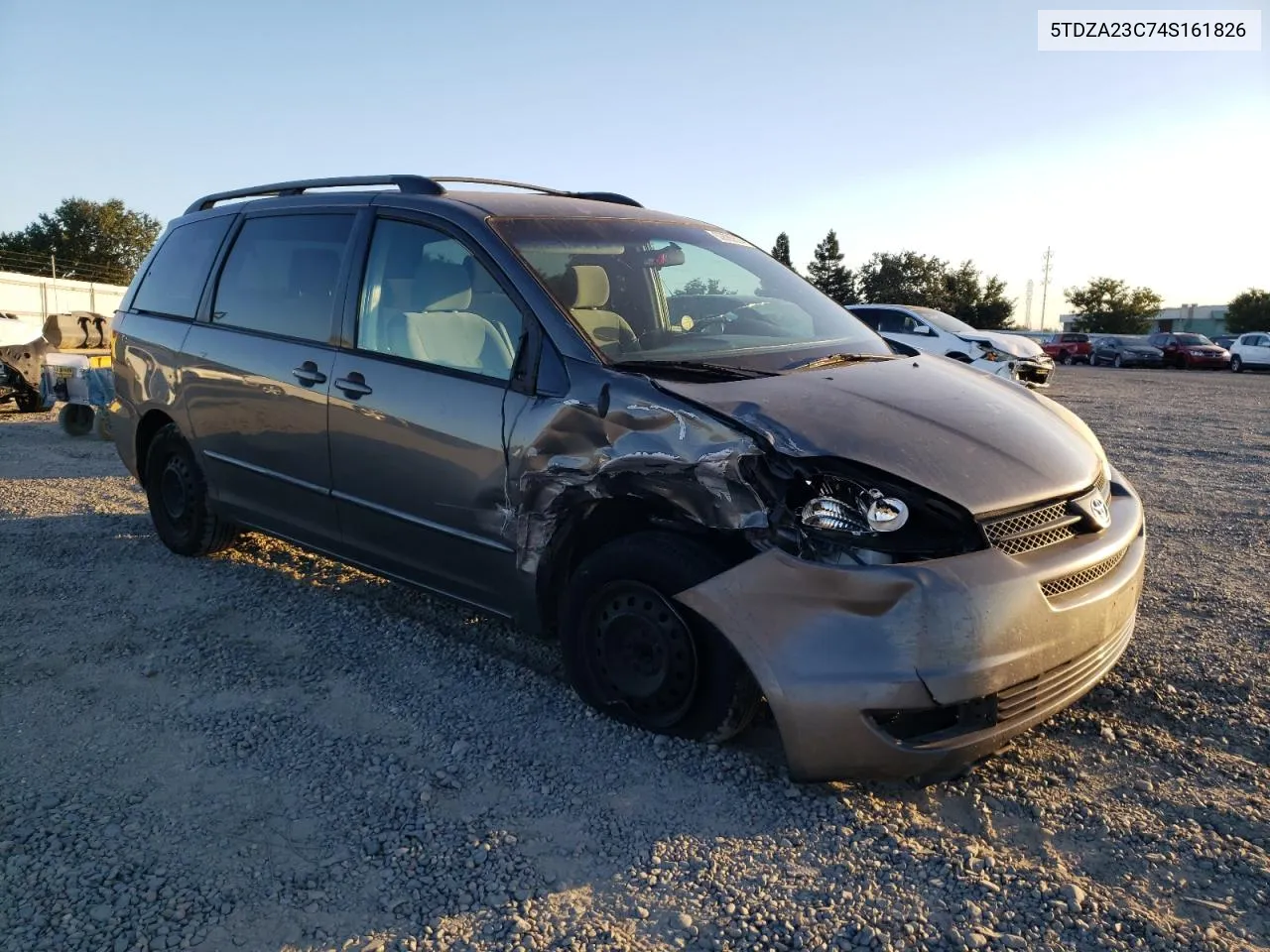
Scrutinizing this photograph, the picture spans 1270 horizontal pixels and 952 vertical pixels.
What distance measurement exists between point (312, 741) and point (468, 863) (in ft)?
3.15

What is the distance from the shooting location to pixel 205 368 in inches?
186

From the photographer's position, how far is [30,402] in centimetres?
1254

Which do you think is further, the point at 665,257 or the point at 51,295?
the point at 51,295

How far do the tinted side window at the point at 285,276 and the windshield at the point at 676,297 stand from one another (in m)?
0.97

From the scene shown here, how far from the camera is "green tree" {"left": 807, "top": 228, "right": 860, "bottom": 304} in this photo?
78.3m

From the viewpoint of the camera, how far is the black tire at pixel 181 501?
5.12 meters

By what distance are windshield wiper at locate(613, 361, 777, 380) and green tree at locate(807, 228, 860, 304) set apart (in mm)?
76472

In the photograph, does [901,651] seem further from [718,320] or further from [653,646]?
[718,320]

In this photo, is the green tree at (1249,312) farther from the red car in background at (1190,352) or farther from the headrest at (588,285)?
the headrest at (588,285)

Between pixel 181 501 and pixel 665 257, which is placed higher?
pixel 665 257

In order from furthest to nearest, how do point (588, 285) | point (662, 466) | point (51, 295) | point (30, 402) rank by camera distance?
1. point (51, 295)
2. point (30, 402)
3. point (588, 285)
4. point (662, 466)

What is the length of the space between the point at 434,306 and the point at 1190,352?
3776 centimetres

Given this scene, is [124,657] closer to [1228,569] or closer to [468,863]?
[468,863]

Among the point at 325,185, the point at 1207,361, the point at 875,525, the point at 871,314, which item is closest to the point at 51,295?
the point at 871,314
